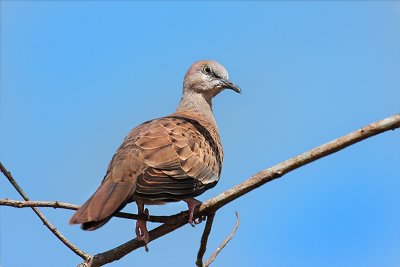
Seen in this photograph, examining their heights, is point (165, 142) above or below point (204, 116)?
below

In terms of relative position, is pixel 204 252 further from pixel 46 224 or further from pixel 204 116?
pixel 204 116

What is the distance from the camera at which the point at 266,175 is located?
3945 millimetres

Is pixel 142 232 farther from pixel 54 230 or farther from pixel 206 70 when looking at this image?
pixel 206 70

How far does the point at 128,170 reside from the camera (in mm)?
5094

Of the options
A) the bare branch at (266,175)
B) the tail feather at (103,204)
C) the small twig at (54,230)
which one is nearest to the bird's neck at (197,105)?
the tail feather at (103,204)

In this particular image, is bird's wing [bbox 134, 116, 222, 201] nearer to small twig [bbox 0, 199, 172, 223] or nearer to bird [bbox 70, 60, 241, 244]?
bird [bbox 70, 60, 241, 244]

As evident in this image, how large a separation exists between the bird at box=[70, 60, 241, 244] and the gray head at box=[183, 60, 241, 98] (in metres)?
0.82

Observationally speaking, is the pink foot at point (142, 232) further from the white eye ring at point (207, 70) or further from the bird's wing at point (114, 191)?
the white eye ring at point (207, 70)

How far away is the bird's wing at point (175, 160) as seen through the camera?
5.08m

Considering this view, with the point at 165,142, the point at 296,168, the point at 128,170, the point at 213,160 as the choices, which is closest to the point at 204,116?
the point at 213,160

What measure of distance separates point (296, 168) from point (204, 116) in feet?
12.6

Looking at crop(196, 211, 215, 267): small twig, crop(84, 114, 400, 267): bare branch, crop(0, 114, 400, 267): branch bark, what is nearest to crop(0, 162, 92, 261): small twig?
crop(0, 114, 400, 267): branch bark

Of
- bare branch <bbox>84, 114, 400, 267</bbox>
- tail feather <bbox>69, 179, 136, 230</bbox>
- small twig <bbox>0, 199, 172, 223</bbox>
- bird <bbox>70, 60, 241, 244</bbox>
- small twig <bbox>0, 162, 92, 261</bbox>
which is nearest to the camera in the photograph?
bare branch <bbox>84, 114, 400, 267</bbox>

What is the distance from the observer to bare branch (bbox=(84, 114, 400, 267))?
11.9 ft
